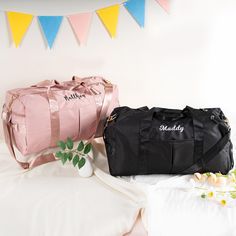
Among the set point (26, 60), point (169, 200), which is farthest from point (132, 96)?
point (169, 200)

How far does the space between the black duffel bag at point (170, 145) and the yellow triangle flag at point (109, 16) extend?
0.63 meters

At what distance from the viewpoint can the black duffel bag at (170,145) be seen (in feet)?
3.50

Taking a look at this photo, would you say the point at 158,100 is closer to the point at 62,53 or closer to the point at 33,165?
the point at 62,53

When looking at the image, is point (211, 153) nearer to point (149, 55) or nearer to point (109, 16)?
point (149, 55)

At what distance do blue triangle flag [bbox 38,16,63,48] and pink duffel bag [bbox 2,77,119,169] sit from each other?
0.31m

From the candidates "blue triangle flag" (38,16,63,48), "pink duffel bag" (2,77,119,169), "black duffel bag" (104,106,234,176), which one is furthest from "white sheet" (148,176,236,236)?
"blue triangle flag" (38,16,63,48)

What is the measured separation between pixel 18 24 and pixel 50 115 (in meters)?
0.55

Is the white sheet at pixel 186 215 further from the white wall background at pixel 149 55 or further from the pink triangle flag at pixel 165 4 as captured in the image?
the pink triangle flag at pixel 165 4

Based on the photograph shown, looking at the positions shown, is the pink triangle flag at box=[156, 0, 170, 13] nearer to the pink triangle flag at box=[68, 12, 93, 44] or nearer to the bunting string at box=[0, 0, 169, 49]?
the bunting string at box=[0, 0, 169, 49]

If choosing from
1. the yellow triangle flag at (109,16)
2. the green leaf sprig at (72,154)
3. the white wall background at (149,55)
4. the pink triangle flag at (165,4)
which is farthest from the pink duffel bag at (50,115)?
the pink triangle flag at (165,4)

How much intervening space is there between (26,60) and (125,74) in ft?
1.79

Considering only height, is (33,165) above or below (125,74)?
below

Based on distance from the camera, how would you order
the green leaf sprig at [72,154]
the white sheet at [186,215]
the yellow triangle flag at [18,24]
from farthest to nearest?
1. the yellow triangle flag at [18,24]
2. the green leaf sprig at [72,154]
3. the white sheet at [186,215]

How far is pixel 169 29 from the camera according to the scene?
5.22 feet
